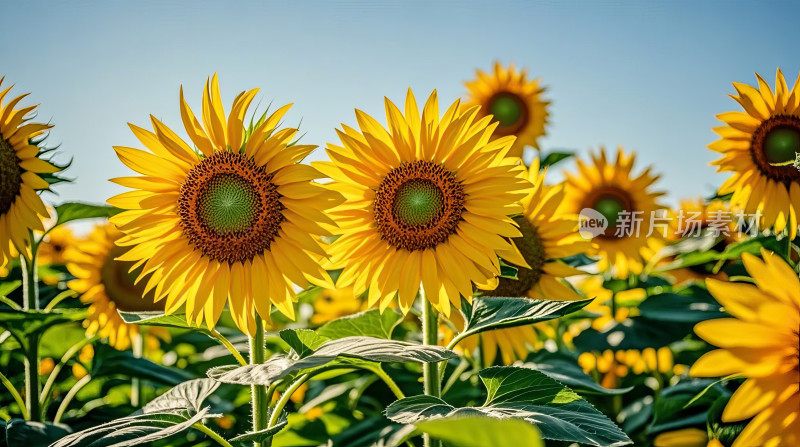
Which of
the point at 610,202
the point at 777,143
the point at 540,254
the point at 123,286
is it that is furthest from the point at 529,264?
the point at 610,202

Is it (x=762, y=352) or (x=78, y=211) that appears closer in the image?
(x=762, y=352)

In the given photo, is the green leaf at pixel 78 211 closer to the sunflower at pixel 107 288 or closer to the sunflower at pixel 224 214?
the sunflower at pixel 107 288

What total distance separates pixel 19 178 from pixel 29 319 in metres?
0.37

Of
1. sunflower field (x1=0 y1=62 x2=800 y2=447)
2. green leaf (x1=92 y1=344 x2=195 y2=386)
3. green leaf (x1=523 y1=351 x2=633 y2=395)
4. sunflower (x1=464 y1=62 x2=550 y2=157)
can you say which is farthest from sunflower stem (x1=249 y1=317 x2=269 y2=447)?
sunflower (x1=464 y1=62 x2=550 y2=157)

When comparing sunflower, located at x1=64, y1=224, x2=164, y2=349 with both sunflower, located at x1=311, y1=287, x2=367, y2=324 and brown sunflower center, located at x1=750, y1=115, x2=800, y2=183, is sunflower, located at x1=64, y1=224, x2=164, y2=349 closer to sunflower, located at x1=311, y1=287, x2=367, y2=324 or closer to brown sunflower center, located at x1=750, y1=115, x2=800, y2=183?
sunflower, located at x1=311, y1=287, x2=367, y2=324

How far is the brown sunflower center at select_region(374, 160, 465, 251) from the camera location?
159 centimetres

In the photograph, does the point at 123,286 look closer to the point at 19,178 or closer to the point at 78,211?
the point at 78,211

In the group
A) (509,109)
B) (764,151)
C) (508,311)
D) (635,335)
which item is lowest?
(635,335)

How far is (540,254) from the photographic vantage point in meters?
2.11

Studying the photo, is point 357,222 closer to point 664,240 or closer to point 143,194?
point 143,194

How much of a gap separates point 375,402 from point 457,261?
3.51 ft

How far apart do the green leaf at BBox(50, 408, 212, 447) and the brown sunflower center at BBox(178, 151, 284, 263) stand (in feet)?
1.18

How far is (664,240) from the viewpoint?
142 inches

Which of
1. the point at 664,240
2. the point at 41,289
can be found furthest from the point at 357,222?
the point at 664,240
